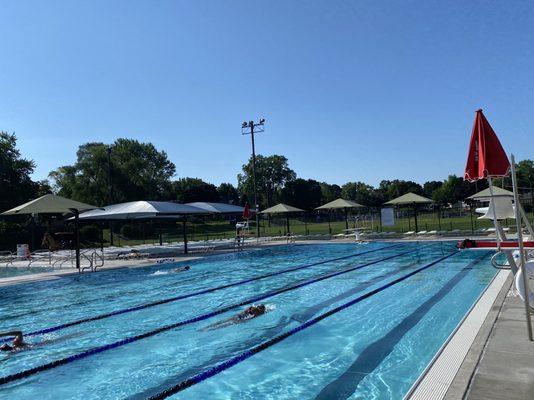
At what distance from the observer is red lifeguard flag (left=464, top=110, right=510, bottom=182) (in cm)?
598

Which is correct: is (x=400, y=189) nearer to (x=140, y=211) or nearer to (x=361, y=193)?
(x=361, y=193)

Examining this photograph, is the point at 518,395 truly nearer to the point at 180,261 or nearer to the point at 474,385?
the point at 474,385

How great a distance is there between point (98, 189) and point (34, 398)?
56787 mm

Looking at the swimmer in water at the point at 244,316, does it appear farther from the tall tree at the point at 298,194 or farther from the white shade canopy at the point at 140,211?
the tall tree at the point at 298,194

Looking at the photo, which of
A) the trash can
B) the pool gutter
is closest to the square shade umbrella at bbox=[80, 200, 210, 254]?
the trash can

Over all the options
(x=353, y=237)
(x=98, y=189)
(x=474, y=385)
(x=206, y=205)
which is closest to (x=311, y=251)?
(x=353, y=237)

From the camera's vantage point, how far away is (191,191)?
3386 inches

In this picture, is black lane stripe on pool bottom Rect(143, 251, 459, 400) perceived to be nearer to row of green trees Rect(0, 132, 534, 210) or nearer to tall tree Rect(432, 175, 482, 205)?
row of green trees Rect(0, 132, 534, 210)

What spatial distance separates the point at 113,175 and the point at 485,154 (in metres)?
56.5

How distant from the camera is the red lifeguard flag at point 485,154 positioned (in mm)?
5984

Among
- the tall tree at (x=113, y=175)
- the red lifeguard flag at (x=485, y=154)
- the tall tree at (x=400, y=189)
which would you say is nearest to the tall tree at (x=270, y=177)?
the tall tree at (x=400, y=189)

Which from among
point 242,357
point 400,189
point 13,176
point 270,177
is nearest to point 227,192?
point 270,177

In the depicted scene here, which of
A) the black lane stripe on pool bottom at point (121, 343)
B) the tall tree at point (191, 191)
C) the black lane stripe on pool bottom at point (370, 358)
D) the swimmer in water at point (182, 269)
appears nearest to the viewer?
the black lane stripe on pool bottom at point (370, 358)

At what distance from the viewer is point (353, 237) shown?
28000 mm
